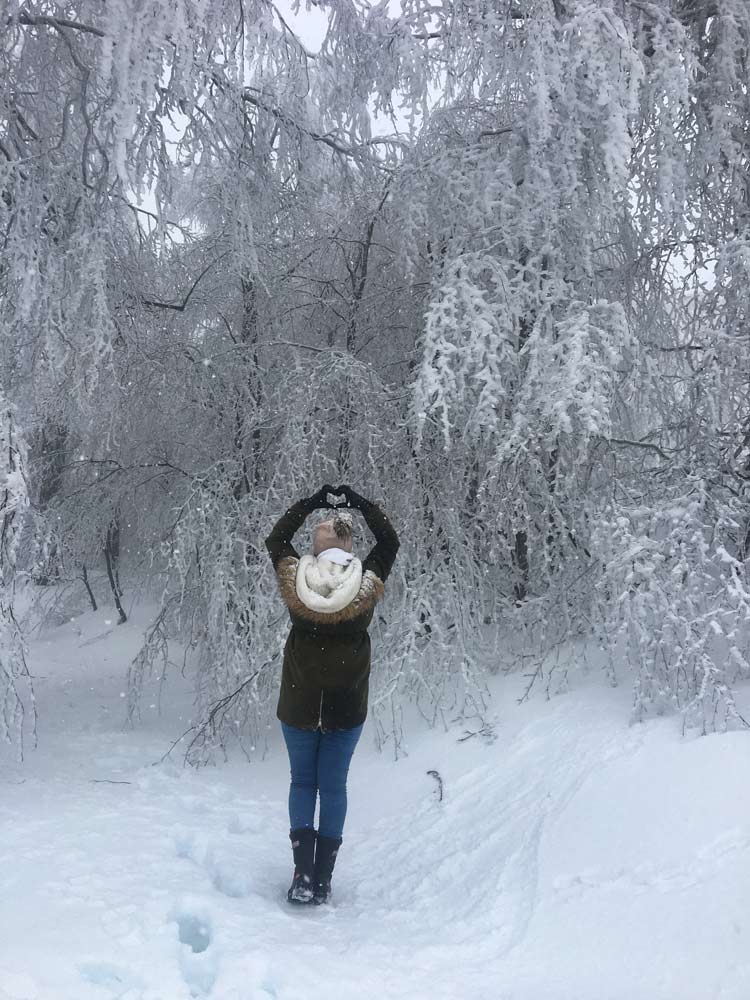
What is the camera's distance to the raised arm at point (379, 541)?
3.80m

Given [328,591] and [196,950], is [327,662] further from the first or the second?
[196,950]

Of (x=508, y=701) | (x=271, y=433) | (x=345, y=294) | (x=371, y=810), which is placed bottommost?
(x=371, y=810)

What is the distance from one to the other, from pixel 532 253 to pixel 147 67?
2616mm

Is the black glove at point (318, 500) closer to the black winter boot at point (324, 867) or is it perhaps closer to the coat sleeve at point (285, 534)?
the coat sleeve at point (285, 534)

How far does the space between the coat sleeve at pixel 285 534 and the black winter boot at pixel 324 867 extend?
1177mm

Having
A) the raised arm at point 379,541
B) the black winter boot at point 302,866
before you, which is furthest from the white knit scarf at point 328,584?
the black winter boot at point 302,866

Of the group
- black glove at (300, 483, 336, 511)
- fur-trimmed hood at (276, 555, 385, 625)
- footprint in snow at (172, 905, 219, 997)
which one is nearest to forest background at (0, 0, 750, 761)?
black glove at (300, 483, 336, 511)

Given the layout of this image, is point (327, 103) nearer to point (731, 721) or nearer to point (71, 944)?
point (731, 721)

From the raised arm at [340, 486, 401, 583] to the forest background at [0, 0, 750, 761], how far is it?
1223 millimetres

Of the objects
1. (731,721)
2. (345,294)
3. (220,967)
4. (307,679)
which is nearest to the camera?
(220,967)

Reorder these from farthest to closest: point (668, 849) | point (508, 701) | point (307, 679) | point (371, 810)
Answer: point (508, 701) < point (371, 810) < point (307, 679) < point (668, 849)

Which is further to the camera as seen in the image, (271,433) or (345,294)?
(345,294)

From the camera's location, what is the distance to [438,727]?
217 inches


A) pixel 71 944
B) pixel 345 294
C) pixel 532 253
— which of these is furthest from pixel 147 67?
pixel 71 944
